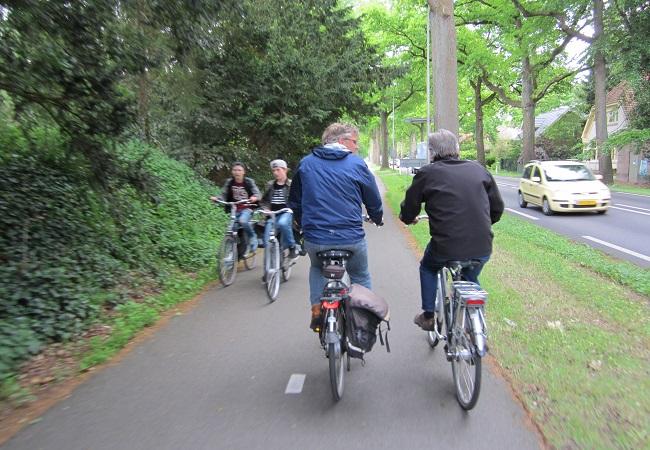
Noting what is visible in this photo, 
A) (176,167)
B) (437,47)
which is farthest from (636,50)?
(176,167)

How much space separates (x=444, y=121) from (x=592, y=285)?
699cm

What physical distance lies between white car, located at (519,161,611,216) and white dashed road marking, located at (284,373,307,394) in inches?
509

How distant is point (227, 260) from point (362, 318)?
12.3ft

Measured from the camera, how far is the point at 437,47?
12.5 m

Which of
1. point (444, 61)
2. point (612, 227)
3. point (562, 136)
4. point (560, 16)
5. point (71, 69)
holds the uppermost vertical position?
point (560, 16)

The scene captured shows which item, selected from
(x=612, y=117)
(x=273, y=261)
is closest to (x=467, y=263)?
(x=273, y=261)

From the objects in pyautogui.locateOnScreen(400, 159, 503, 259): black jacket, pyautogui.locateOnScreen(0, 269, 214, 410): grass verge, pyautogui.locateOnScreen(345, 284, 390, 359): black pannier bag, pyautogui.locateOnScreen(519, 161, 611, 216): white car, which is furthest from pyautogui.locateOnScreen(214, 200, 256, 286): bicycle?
pyautogui.locateOnScreen(519, 161, 611, 216): white car

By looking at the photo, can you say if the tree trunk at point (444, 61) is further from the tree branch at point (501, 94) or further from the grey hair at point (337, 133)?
the tree branch at point (501, 94)

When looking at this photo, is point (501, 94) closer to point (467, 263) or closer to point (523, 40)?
point (523, 40)

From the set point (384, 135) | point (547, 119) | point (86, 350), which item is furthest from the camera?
point (547, 119)

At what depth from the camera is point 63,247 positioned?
17.8 feet

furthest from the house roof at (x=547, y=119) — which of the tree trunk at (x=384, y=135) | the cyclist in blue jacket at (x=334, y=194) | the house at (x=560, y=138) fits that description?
the cyclist in blue jacket at (x=334, y=194)

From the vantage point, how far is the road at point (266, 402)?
9.83ft

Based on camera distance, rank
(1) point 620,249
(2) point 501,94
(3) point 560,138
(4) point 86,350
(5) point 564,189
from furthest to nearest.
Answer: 1. (3) point 560,138
2. (2) point 501,94
3. (5) point 564,189
4. (1) point 620,249
5. (4) point 86,350
